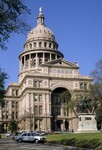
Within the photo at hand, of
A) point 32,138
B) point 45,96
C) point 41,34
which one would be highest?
point 41,34

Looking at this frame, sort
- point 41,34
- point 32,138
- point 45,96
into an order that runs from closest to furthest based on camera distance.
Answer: point 32,138, point 45,96, point 41,34

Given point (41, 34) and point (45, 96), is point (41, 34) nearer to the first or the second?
point (41, 34)

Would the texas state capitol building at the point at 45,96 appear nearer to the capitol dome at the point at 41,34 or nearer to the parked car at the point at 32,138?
the capitol dome at the point at 41,34

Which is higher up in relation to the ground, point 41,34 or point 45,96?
point 41,34

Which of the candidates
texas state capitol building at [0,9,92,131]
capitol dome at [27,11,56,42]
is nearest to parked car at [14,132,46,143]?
texas state capitol building at [0,9,92,131]

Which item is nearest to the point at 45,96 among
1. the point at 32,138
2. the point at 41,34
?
the point at 41,34

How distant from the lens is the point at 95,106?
8881cm

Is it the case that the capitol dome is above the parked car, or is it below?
above

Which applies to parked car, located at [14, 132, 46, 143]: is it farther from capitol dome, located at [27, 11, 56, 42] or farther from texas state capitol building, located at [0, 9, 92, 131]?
capitol dome, located at [27, 11, 56, 42]

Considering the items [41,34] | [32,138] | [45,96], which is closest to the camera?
[32,138]

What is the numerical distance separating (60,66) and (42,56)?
24858mm

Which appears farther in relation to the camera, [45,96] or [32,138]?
[45,96]

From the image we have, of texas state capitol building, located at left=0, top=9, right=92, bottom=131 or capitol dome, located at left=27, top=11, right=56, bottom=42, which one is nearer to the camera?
texas state capitol building, located at left=0, top=9, right=92, bottom=131

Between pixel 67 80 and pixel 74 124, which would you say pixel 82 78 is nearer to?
pixel 67 80
